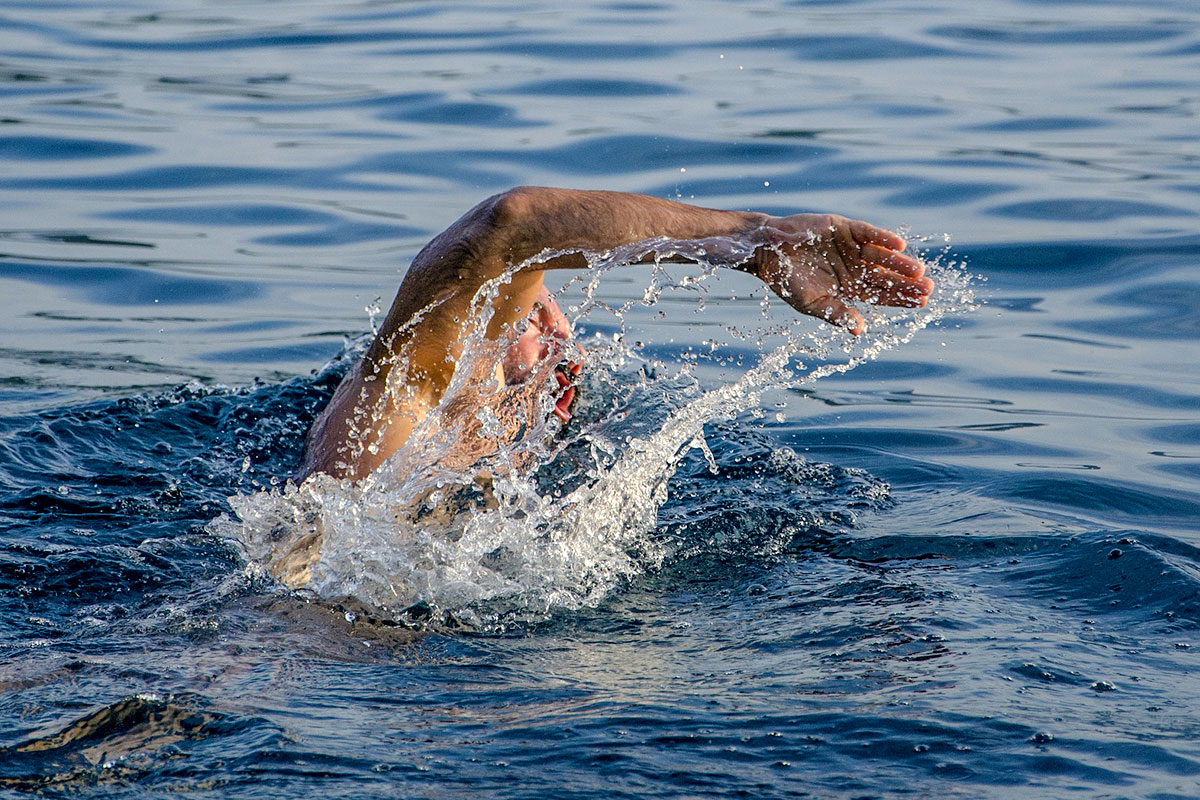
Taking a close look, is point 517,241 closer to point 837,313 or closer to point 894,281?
point 837,313

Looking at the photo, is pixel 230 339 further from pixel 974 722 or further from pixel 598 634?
pixel 974 722

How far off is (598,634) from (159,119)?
8167 mm

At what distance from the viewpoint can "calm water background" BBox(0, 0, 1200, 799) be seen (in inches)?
128

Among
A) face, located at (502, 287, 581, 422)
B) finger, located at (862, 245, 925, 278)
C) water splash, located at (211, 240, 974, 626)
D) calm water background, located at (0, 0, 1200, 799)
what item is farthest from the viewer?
face, located at (502, 287, 581, 422)

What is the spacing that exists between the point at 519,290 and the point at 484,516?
73 centimetres

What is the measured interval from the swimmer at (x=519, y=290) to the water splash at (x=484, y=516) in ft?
0.14

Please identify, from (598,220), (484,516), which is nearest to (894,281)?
(598,220)

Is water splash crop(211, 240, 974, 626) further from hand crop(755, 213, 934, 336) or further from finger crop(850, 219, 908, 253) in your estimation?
finger crop(850, 219, 908, 253)

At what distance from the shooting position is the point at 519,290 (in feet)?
15.4

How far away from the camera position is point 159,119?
36.1 feet

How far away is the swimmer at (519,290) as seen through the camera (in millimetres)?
4191

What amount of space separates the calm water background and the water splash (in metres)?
0.15

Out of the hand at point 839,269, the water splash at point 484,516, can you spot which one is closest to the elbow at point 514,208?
the water splash at point 484,516

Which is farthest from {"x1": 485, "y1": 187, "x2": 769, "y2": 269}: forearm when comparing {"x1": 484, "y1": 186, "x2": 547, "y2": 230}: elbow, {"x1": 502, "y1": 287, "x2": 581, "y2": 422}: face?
{"x1": 502, "y1": 287, "x2": 581, "y2": 422}: face
